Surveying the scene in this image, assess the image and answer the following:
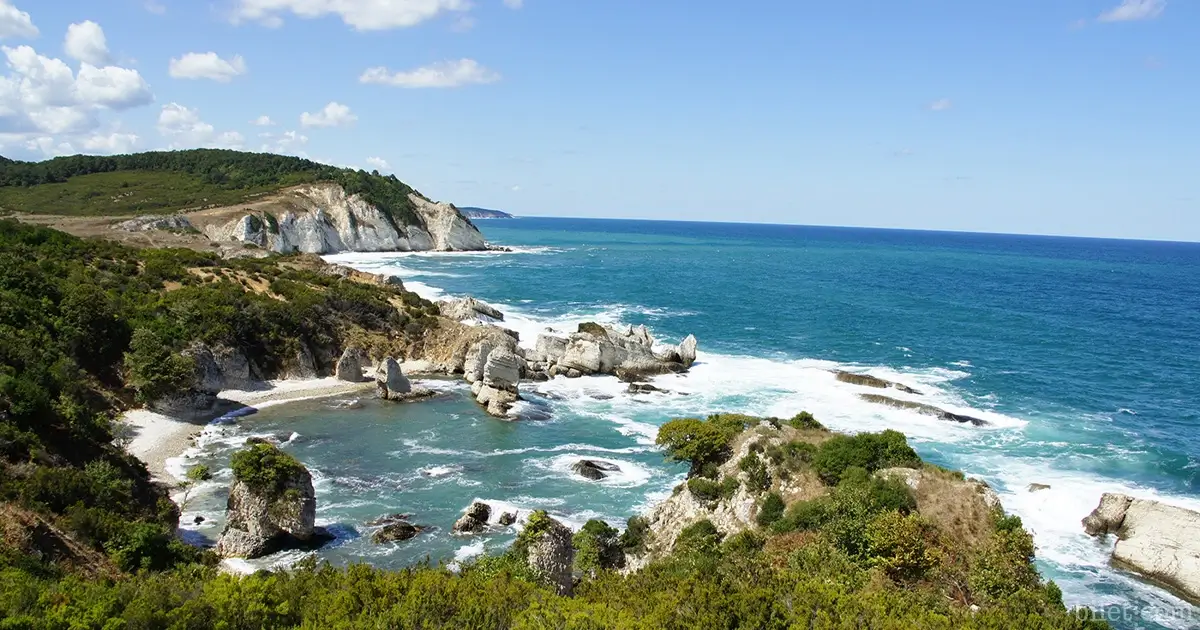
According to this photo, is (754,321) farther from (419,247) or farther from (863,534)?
(419,247)

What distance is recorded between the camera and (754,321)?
278ft

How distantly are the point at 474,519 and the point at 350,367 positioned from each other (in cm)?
2542

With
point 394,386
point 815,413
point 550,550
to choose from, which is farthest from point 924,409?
point 394,386

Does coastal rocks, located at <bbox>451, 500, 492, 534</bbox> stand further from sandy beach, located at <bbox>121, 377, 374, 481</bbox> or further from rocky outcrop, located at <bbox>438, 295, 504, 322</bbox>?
rocky outcrop, located at <bbox>438, 295, 504, 322</bbox>

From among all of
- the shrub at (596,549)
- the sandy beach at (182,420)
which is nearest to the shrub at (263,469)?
the sandy beach at (182,420)

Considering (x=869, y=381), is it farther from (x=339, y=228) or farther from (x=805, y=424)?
(x=339, y=228)

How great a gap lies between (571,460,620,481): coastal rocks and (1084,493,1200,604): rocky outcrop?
893 inches

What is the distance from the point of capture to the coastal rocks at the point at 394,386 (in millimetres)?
50625

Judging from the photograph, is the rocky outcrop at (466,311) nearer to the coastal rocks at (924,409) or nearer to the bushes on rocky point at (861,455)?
the coastal rocks at (924,409)

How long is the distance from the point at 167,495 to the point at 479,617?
2296cm

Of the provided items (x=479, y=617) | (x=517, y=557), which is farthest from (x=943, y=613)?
(x=517, y=557)

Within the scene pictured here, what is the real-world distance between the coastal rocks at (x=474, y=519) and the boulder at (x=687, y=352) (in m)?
31.9

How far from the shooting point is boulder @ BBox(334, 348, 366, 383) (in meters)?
54.1

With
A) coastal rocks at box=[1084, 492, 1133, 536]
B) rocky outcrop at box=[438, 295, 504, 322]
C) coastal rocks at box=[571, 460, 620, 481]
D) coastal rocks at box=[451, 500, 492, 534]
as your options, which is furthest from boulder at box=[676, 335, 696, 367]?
coastal rocks at box=[1084, 492, 1133, 536]
